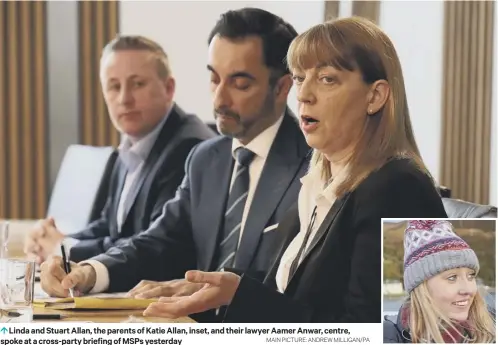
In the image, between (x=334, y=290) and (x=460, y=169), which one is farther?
(x=460, y=169)

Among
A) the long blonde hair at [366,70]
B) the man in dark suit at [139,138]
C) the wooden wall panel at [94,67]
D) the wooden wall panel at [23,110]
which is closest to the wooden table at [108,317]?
the man in dark suit at [139,138]

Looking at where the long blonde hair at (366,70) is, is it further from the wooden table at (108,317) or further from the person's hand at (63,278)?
the person's hand at (63,278)

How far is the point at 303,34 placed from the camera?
96.3 inches

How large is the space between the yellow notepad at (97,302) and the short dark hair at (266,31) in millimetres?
836

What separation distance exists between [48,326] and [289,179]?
87 cm

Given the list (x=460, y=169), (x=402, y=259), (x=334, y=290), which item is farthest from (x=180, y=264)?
(x=460, y=169)

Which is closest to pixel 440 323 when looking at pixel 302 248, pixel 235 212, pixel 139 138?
pixel 302 248

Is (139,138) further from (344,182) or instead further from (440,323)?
(440,323)

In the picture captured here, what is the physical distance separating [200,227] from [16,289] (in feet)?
1.91

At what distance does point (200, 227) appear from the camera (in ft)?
8.37

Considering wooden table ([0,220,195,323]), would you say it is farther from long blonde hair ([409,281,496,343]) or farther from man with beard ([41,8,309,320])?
long blonde hair ([409,281,496,343])

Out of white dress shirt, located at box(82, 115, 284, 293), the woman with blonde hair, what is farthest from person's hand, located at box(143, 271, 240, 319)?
white dress shirt, located at box(82, 115, 284, 293)

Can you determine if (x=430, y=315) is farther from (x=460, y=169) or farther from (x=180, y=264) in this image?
(x=180, y=264)

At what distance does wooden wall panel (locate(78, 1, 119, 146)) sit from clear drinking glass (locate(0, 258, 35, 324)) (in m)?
0.46
